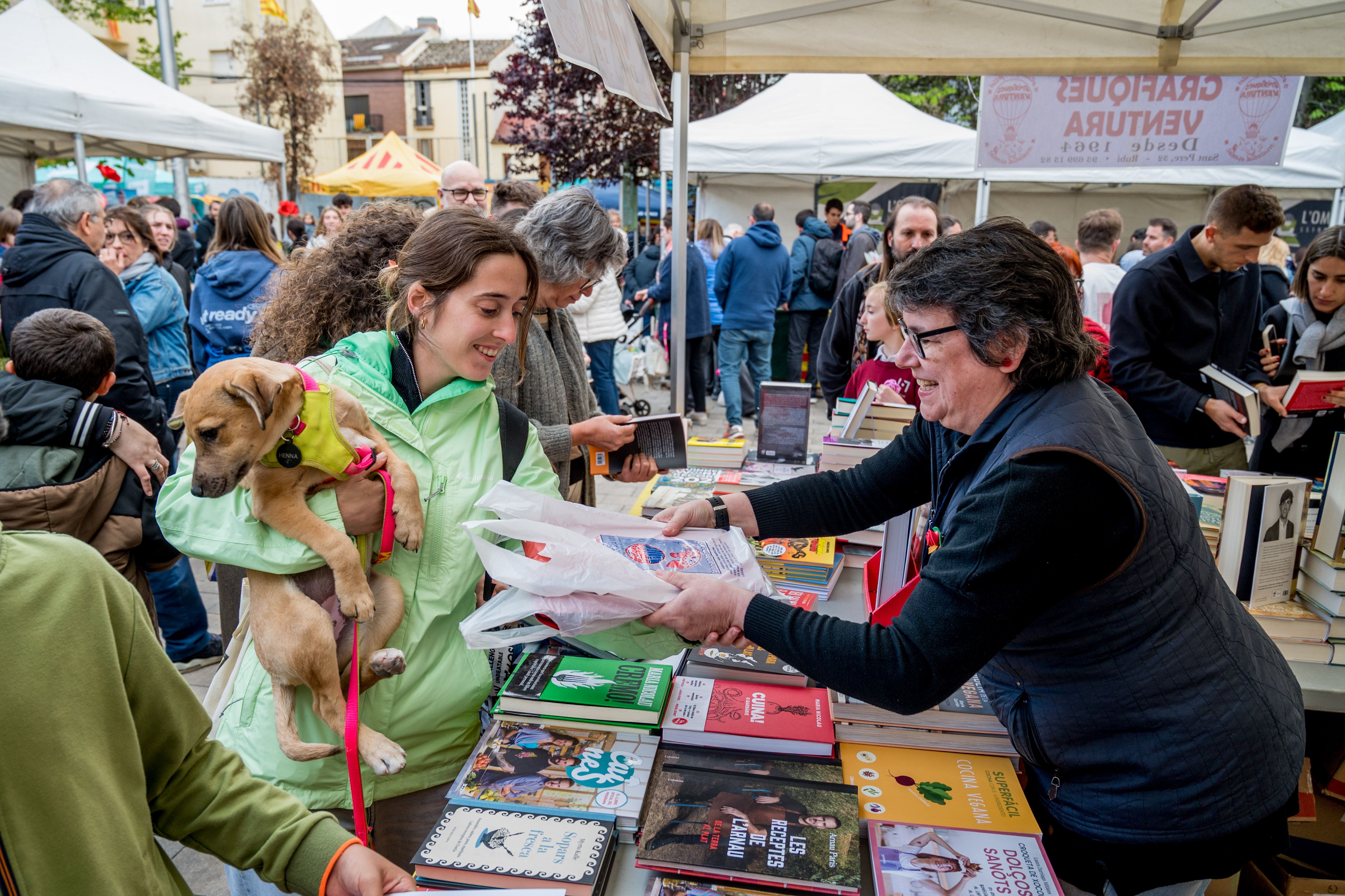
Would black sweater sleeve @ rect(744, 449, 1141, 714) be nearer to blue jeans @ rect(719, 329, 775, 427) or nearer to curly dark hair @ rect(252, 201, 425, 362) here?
curly dark hair @ rect(252, 201, 425, 362)

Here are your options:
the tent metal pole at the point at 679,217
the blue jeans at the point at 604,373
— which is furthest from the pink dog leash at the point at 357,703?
the blue jeans at the point at 604,373

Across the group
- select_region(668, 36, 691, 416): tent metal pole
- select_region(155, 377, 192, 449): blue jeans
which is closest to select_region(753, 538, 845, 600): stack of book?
select_region(668, 36, 691, 416): tent metal pole

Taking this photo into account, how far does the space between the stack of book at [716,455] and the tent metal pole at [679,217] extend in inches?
18.5

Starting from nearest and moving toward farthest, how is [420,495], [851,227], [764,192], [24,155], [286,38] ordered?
[420,495]
[851,227]
[24,155]
[764,192]
[286,38]

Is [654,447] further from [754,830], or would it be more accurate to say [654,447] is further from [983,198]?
[983,198]

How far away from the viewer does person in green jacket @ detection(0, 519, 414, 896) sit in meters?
0.89

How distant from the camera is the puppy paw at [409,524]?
170 cm

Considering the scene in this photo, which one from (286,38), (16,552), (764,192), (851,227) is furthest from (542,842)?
(286,38)

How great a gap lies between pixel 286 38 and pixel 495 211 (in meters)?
26.2

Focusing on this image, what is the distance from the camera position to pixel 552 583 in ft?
4.94

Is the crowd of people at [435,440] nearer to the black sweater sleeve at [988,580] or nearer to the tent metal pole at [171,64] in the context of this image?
the black sweater sleeve at [988,580]

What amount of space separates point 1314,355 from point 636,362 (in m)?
7.33

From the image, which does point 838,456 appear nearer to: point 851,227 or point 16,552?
point 16,552

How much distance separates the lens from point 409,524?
170cm
